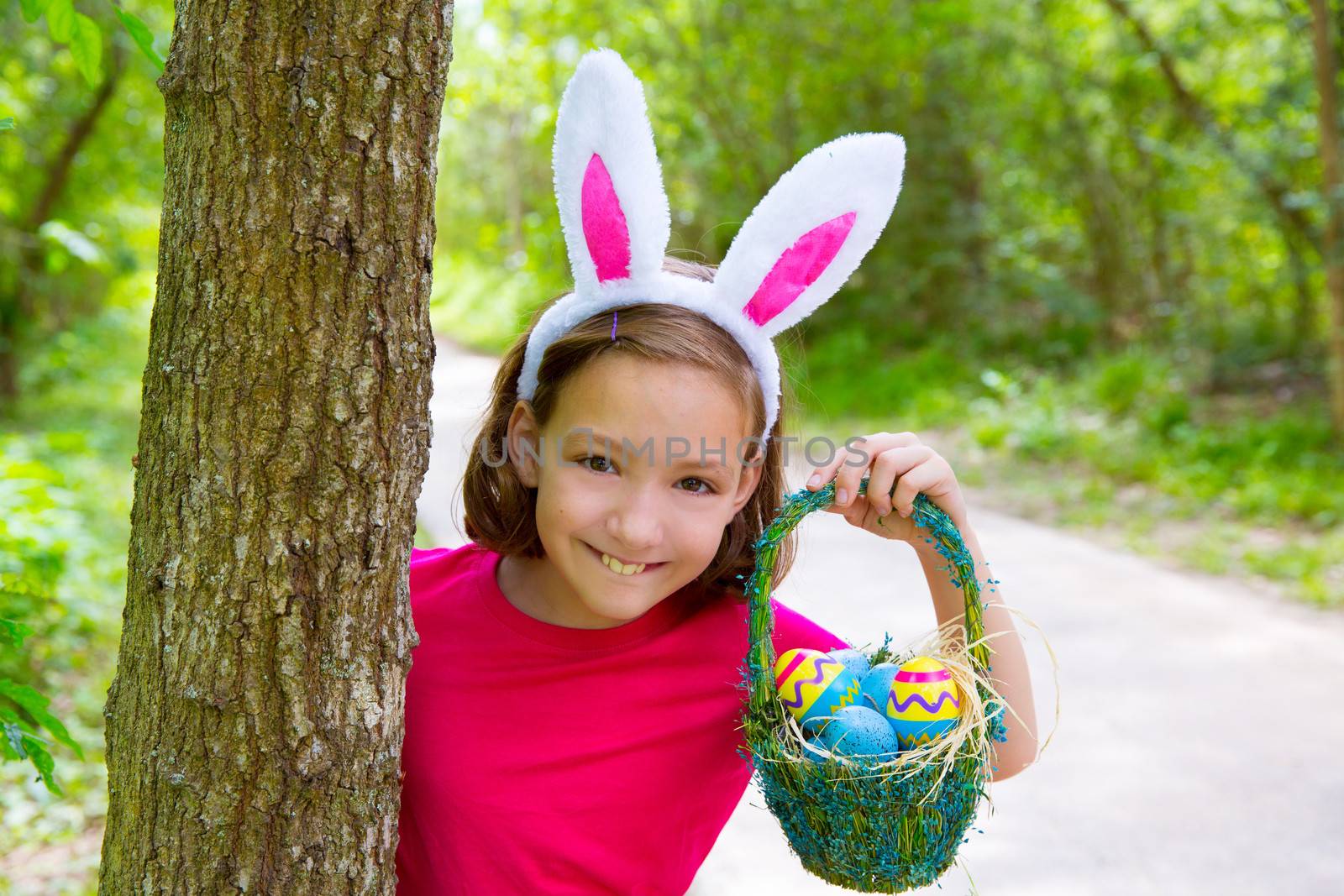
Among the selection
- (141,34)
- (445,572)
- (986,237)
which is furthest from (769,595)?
(986,237)

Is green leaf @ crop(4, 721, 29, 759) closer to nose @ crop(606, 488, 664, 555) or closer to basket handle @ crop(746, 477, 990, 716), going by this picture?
nose @ crop(606, 488, 664, 555)

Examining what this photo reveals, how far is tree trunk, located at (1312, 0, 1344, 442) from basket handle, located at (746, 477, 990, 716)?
20.3 ft

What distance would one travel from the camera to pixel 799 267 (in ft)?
5.34

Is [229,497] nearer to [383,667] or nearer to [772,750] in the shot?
[383,667]

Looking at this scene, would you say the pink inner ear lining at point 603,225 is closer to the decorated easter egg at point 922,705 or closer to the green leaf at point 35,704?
the decorated easter egg at point 922,705

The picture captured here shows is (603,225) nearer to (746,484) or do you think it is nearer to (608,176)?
(608,176)

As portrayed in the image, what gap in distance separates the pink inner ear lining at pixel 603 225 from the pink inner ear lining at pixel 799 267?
0.71 feet

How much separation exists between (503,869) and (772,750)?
54 cm

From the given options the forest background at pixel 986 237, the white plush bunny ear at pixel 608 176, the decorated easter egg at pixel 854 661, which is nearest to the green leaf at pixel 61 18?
the white plush bunny ear at pixel 608 176

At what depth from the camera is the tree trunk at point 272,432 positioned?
1.20 m

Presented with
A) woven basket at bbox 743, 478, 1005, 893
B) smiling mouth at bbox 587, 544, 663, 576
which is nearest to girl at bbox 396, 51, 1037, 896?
smiling mouth at bbox 587, 544, 663, 576

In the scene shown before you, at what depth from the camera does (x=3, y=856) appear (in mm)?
3068

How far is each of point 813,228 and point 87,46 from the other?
51.5 inches

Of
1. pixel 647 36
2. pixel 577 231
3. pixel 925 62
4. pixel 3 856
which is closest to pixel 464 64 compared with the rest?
pixel 647 36
